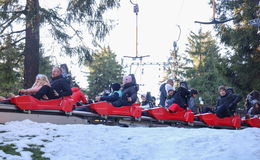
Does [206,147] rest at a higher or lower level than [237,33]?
lower

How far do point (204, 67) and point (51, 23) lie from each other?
32.0 meters

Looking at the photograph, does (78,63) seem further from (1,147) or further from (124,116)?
(1,147)

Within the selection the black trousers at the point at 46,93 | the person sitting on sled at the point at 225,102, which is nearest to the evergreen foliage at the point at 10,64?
the black trousers at the point at 46,93

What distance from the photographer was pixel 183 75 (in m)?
45.0

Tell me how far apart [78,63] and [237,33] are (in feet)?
29.6

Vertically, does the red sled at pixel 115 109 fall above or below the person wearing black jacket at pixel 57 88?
below

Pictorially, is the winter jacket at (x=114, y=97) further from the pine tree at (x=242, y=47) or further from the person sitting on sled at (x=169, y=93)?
the pine tree at (x=242, y=47)

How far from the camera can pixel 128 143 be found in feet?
22.1

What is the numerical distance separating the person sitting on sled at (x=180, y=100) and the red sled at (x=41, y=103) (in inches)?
141

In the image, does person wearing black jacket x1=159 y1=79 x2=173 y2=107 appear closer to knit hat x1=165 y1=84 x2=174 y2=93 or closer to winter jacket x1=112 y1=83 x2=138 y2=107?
knit hat x1=165 y1=84 x2=174 y2=93

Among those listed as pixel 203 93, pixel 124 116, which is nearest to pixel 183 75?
pixel 203 93

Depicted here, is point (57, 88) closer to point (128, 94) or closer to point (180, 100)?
point (128, 94)

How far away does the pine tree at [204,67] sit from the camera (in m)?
42.3

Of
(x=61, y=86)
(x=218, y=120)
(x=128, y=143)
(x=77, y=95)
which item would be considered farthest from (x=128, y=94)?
(x=128, y=143)
